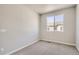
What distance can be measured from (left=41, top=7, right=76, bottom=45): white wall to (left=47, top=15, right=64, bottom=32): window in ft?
0.30

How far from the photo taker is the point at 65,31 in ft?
6.89

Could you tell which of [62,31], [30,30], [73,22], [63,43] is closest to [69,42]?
[63,43]

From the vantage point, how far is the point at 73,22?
76.2 inches

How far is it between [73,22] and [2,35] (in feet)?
6.34

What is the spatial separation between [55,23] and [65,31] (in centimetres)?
36

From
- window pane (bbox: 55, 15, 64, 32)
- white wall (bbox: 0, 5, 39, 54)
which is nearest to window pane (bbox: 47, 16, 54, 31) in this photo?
window pane (bbox: 55, 15, 64, 32)

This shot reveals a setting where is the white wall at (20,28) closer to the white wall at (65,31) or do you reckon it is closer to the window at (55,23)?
the white wall at (65,31)

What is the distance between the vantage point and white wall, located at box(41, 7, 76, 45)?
199 cm

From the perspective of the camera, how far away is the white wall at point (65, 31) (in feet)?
6.53

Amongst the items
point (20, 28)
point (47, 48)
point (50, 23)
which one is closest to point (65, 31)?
point (50, 23)

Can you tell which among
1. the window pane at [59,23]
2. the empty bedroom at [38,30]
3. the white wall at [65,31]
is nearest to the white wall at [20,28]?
the empty bedroom at [38,30]
